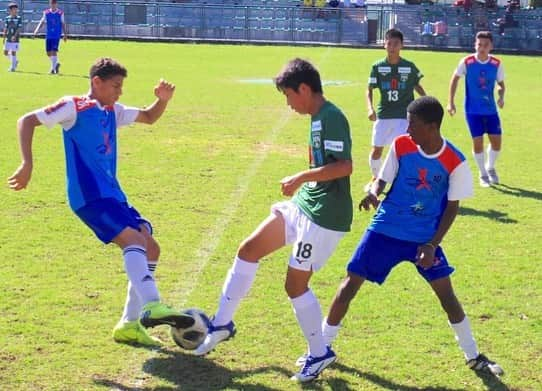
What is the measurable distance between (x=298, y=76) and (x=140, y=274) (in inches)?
64.4

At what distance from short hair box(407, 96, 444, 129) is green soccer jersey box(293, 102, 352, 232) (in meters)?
0.44

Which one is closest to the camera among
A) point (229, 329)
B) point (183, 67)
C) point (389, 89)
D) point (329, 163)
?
point (329, 163)

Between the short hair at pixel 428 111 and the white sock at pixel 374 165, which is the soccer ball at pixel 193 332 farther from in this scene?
the white sock at pixel 374 165

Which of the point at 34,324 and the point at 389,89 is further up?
the point at 389,89

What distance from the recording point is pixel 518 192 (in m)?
12.8

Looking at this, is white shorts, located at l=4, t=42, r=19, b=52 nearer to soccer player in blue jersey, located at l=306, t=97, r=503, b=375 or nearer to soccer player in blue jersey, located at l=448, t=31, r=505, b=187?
soccer player in blue jersey, located at l=448, t=31, r=505, b=187

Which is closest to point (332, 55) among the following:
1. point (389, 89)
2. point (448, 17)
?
point (448, 17)

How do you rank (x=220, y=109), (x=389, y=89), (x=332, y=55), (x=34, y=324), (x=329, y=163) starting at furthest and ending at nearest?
(x=332, y=55) < (x=220, y=109) < (x=389, y=89) < (x=34, y=324) < (x=329, y=163)

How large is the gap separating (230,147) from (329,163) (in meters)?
9.97

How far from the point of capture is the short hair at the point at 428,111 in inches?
231

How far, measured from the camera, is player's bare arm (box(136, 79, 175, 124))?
6988 millimetres

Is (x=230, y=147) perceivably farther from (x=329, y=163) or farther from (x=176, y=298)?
(x=329, y=163)

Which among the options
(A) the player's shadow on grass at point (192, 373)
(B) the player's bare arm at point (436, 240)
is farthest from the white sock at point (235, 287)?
(B) the player's bare arm at point (436, 240)

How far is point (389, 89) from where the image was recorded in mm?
12352
